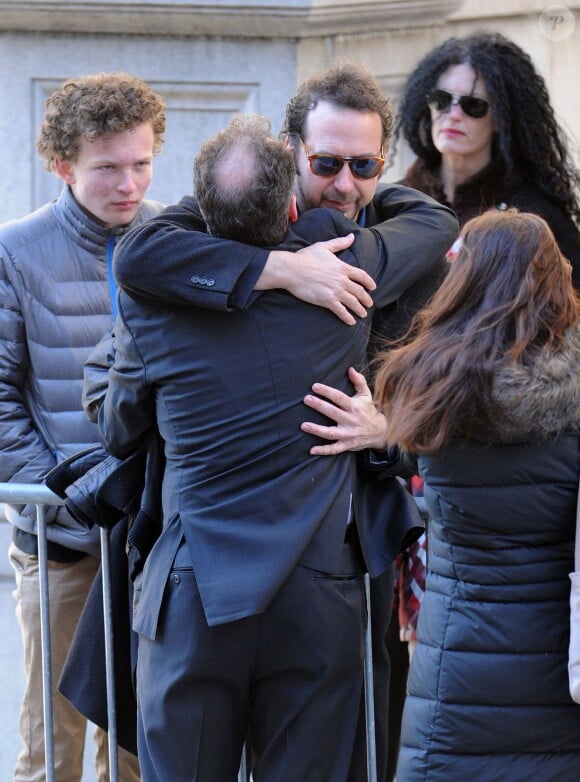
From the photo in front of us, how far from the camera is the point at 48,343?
372cm

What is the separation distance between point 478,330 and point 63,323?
4.55ft

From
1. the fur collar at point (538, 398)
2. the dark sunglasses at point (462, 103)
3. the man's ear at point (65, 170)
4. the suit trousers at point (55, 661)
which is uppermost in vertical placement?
the dark sunglasses at point (462, 103)

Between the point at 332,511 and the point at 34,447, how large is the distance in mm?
1221

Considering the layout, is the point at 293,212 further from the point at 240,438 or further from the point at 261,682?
the point at 261,682

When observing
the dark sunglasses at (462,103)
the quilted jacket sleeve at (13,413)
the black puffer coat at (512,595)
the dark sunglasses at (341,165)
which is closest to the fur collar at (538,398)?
the black puffer coat at (512,595)

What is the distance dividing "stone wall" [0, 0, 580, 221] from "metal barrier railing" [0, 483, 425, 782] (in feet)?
6.74

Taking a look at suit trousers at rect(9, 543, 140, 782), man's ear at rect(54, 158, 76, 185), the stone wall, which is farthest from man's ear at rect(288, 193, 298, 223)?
the stone wall

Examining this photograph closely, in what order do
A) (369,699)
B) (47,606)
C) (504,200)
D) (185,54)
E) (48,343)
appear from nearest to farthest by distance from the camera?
(369,699), (47,606), (48,343), (504,200), (185,54)

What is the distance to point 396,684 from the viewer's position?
4.02m

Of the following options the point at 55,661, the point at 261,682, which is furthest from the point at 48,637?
the point at 261,682

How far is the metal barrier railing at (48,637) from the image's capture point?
327 cm

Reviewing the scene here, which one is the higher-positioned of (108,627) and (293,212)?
(293,212)

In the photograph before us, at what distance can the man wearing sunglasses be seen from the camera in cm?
271

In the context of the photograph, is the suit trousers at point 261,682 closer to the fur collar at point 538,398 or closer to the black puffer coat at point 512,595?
the black puffer coat at point 512,595
